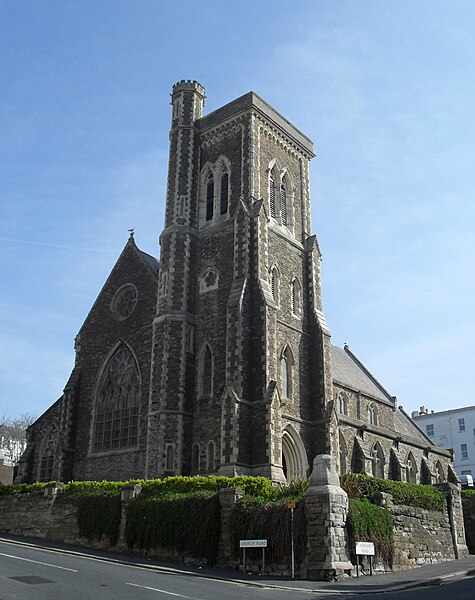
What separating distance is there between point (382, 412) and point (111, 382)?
72.4 feet

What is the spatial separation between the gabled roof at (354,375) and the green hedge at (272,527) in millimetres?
24848

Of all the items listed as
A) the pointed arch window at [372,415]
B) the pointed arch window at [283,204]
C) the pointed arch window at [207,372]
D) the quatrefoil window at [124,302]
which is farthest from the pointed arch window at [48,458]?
the pointed arch window at [372,415]

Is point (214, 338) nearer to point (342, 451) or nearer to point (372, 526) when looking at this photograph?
point (342, 451)

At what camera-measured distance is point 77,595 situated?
12.6 m

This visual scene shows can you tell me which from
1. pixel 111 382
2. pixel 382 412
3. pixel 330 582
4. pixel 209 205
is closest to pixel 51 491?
pixel 111 382

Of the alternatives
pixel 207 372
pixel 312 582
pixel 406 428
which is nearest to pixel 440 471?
pixel 406 428

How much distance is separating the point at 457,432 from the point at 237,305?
52190 millimetres

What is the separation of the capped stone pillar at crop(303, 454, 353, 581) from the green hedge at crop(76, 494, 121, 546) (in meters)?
8.09

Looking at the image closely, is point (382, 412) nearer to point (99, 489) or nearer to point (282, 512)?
point (99, 489)

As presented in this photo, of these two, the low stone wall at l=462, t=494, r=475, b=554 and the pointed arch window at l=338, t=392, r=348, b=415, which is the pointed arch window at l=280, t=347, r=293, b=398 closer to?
the low stone wall at l=462, t=494, r=475, b=554

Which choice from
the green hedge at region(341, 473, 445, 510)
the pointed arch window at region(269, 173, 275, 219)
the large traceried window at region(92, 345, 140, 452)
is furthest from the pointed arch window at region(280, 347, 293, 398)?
the green hedge at region(341, 473, 445, 510)

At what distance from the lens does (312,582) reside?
1695 cm

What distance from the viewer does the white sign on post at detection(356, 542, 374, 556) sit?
59.6 feet

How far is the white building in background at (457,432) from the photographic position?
72125 millimetres
